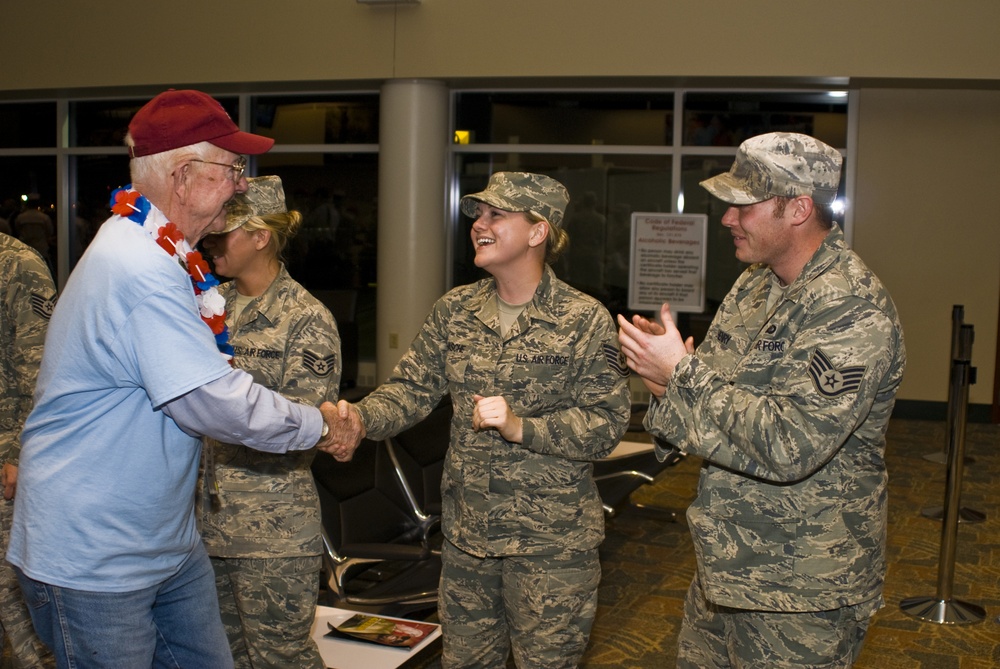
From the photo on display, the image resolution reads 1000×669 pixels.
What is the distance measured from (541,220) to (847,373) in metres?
1.13

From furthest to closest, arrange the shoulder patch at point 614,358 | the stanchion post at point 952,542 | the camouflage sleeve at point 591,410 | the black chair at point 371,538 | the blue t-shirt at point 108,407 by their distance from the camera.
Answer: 1. the stanchion post at point 952,542
2. the black chair at point 371,538
3. the shoulder patch at point 614,358
4. the camouflage sleeve at point 591,410
5. the blue t-shirt at point 108,407

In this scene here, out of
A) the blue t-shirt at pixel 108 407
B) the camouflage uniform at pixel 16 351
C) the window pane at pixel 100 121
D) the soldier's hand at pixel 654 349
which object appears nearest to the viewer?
the blue t-shirt at pixel 108 407

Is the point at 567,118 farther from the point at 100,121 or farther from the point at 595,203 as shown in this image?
the point at 100,121

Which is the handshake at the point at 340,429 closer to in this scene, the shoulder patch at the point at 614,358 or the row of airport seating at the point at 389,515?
the shoulder patch at the point at 614,358

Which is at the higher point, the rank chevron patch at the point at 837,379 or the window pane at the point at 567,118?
the window pane at the point at 567,118

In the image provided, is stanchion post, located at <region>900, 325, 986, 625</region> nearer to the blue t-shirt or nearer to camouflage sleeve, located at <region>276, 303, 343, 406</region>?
camouflage sleeve, located at <region>276, 303, 343, 406</region>

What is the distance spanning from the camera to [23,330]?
3.09 meters

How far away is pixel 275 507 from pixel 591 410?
3.03 ft

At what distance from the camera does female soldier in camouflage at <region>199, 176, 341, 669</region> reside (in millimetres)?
2691

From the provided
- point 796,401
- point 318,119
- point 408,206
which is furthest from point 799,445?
point 318,119

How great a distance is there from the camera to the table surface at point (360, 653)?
339cm

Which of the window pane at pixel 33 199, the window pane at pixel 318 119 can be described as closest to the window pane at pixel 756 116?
the window pane at pixel 318 119

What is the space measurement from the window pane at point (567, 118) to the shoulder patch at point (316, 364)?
7774 millimetres

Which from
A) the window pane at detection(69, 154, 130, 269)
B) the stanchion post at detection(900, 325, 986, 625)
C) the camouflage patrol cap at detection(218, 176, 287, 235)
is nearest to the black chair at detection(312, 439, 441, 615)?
the camouflage patrol cap at detection(218, 176, 287, 235)
